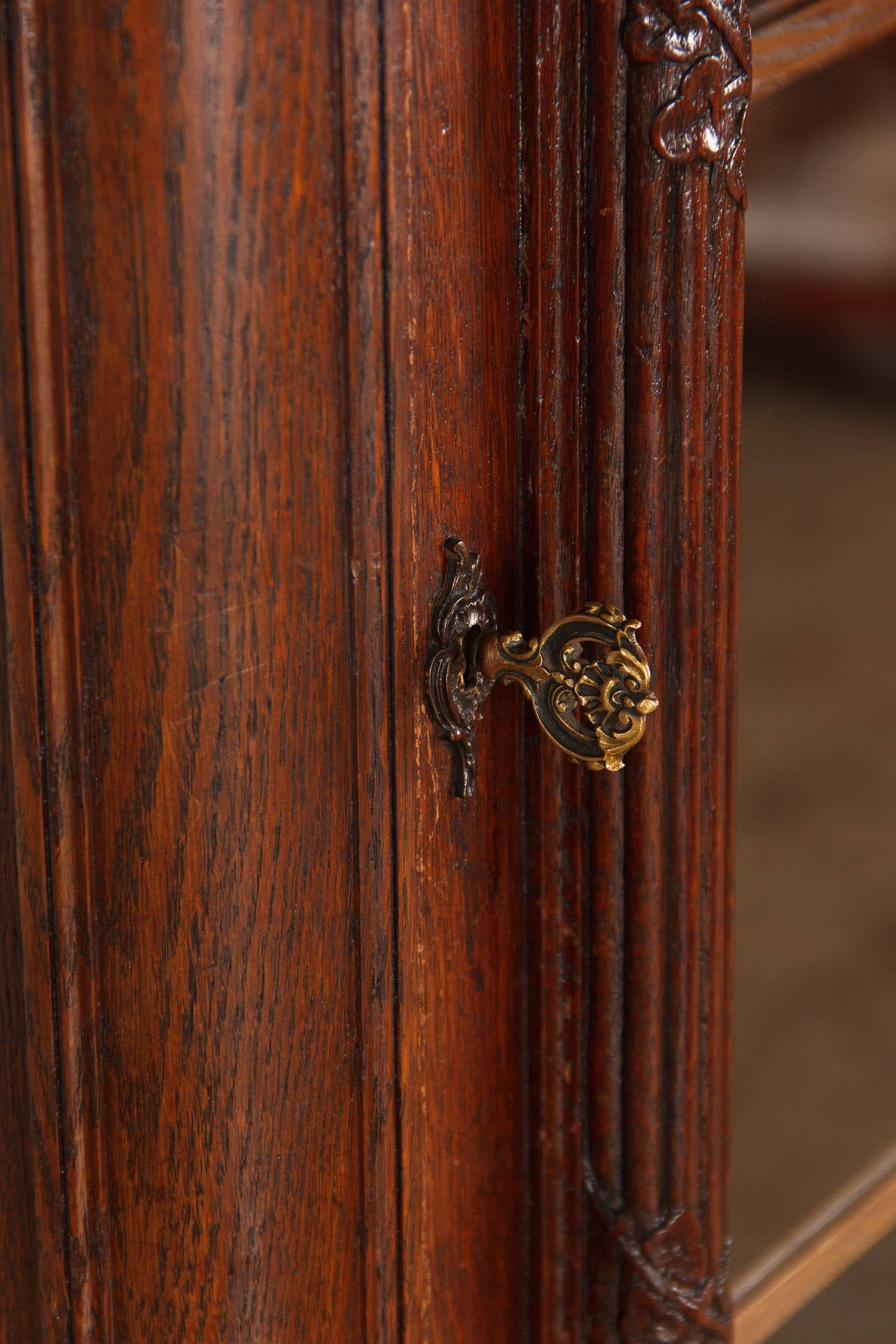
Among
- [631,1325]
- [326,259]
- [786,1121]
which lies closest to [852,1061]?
[786,1121]

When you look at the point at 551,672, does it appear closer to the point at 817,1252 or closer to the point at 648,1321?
the point at 648,1321

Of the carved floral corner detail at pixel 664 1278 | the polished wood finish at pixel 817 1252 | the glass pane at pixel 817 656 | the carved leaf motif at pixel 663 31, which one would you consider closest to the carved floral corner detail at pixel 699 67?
the carved leaf motif at pixel 663 31

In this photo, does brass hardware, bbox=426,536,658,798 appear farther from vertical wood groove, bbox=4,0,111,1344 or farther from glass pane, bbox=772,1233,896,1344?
glass pane, bbox=772,1233,896,1344

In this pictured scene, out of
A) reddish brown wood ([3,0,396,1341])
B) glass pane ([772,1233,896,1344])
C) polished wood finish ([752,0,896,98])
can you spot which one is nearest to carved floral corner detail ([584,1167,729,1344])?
reddish brown wood ([3,0,396,1341])

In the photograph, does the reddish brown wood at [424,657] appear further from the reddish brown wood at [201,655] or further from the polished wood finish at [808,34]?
the polished wood finish at [808,34]

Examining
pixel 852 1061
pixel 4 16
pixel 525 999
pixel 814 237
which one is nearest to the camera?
pixel 4 16

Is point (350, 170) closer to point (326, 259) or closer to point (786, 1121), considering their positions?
point (326, 259)
